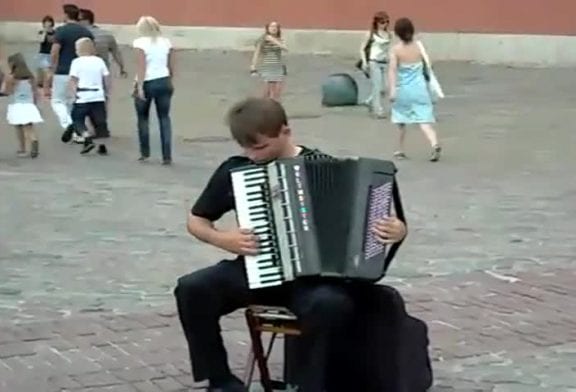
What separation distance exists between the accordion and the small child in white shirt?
35.1ft

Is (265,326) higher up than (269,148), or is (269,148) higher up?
(269,148)

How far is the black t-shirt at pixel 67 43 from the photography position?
17625 millimetres

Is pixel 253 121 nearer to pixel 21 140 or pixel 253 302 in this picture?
pixel 253 302

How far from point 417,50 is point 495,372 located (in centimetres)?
892

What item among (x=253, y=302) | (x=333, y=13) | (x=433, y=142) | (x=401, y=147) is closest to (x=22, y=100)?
(x=401, y=147)

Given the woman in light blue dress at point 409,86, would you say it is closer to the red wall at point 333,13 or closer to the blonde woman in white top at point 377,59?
the blonde woman in white top at point 377,59

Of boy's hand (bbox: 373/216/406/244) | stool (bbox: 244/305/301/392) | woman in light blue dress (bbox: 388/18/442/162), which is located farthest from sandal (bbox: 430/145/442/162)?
boy's hand (bbox: 373/216/406/244)

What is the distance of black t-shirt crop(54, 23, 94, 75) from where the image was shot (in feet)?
57.8

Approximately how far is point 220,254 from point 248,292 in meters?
4.17

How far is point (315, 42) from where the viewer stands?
32562 mm

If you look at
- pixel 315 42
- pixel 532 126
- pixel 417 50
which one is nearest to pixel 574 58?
pixel 315 42

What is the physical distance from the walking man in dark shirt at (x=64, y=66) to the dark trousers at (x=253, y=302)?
11368mm

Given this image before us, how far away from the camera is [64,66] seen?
17.8 metres

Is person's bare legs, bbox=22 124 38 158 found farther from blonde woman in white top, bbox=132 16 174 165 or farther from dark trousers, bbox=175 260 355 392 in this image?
dark trousers, bbox=175 260 355 392
